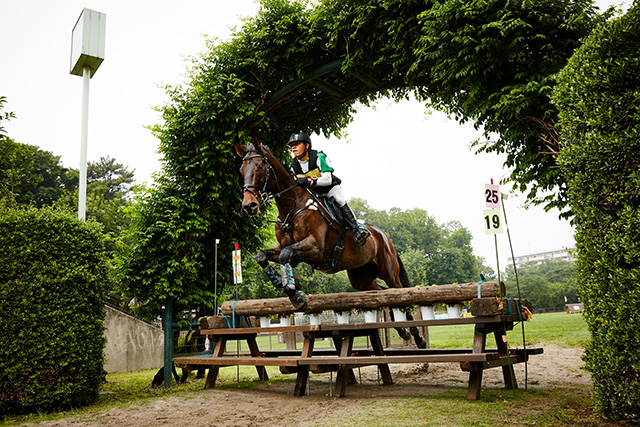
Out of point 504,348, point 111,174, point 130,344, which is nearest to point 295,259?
point 504,348

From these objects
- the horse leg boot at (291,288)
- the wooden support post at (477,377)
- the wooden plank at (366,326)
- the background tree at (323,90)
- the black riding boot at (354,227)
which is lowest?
the wooden support post at (477,377)

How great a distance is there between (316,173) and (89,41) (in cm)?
577

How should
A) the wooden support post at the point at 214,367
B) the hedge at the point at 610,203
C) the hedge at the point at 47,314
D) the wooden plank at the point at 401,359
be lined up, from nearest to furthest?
the hedge at the point at 610,203 < the wooden plank at the point at 401,359 < the hedge at the point at 47,314 < the wooden support post at the point at 214,367

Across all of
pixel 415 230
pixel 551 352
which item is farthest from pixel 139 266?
pixel 415 230

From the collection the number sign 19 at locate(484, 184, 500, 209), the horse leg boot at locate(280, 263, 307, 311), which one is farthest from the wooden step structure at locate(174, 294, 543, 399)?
the number sign 19 at locate(484, 184, 500, 209)

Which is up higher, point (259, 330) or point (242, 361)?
point (259, 330)

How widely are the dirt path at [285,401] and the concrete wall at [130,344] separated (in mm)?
6384

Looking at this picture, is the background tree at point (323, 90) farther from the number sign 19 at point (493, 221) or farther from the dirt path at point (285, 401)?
the dirt path at point (285, 401)

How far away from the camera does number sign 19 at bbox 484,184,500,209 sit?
5.43 meters

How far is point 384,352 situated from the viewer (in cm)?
674

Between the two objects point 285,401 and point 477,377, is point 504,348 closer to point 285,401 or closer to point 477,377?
point 477,377

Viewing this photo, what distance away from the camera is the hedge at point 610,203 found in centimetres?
352

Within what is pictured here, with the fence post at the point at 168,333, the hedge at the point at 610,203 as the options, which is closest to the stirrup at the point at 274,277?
the hedge at the point at 610,203

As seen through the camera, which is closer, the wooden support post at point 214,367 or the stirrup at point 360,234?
the stirrup at point 360,234
